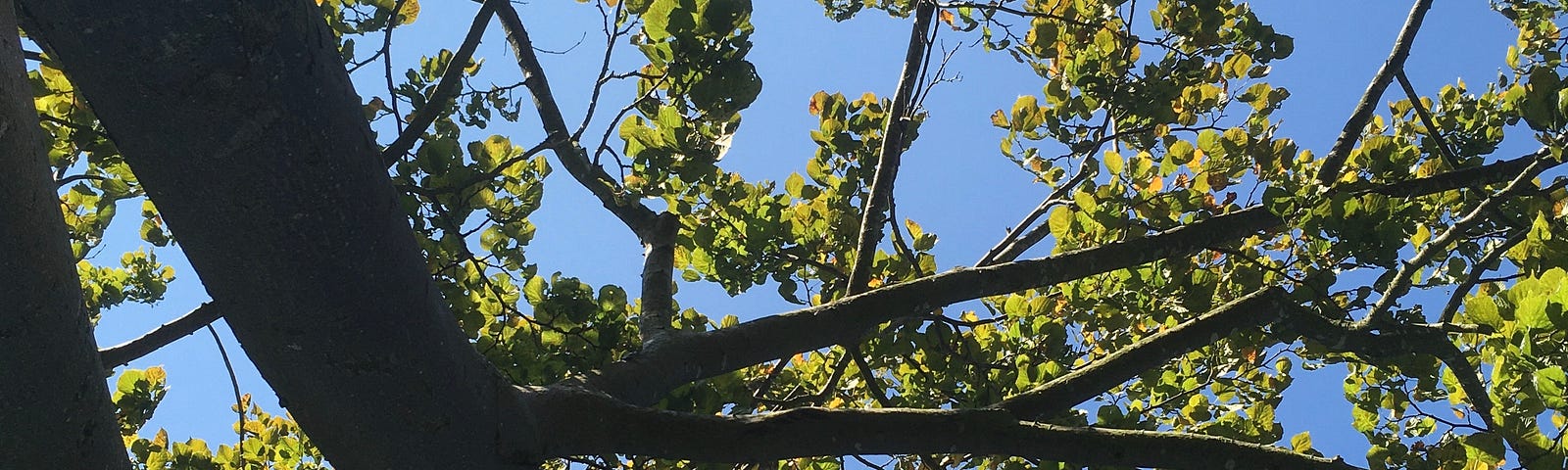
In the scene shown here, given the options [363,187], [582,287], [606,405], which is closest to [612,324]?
[582,287]

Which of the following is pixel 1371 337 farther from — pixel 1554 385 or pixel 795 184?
pixel 795 184

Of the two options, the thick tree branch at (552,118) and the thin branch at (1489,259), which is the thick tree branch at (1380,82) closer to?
the thin branch at (1489,259)

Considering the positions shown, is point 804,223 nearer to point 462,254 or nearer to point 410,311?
point 462,254

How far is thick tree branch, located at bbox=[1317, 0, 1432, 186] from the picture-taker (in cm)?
348

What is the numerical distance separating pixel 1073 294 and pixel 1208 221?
517mm

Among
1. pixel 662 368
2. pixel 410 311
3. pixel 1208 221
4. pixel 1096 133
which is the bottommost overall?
pixel 410 311

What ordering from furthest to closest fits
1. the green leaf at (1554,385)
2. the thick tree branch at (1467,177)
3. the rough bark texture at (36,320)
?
the thick tree branch at (1467,177)
the green leaf at (1554,385)
the rough bark texture at (36,320)

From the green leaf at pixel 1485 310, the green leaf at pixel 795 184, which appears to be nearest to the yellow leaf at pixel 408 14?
the green leaf at pixel 795 184

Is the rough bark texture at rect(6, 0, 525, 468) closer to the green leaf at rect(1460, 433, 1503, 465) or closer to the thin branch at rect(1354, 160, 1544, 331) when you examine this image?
the green leaf at rect(1460, 433, 1503, 465)

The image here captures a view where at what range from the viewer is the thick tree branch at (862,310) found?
254 cm

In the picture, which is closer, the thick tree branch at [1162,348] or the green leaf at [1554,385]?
the green leaf at [1554,385]

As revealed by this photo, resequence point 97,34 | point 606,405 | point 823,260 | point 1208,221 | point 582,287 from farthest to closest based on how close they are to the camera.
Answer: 1. point 823,260
2. point 1208,221
3. point 582,287
4. point 606,405
5. point 97,34

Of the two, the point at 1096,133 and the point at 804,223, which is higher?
the point at 1096,133

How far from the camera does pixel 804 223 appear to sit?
11.4ft
